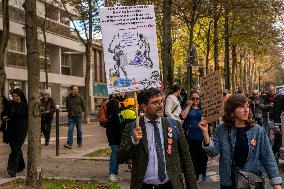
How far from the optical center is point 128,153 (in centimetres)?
479

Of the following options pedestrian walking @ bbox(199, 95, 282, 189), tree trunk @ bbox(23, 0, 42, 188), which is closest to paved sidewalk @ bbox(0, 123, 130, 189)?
tree trunk @ bbox(23, 0, 42, 188)

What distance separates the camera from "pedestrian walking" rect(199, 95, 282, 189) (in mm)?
4941

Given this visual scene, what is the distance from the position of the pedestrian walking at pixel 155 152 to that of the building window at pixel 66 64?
4843cm

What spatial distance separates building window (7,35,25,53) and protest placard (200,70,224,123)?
34731 millimetres

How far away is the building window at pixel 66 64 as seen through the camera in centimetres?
5348

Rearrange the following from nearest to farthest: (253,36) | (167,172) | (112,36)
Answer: (167,172) → (112,36) → (253,36)

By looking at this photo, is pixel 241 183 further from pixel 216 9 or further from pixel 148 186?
pixel 216 9

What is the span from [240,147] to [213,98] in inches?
45.0

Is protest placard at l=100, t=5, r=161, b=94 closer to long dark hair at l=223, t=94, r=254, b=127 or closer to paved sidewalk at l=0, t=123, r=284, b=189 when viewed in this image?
long dark hair at l=223, t=94, r=254, b=127

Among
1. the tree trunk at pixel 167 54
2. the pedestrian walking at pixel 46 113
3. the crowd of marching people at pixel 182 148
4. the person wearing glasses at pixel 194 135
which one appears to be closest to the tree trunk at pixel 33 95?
the person wearing glasses at pixel 194 135

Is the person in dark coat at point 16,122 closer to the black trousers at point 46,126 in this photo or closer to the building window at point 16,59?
the black trousers at point 46,126

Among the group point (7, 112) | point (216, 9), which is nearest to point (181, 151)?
point (7, 112)

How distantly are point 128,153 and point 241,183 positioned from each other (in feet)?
3.31

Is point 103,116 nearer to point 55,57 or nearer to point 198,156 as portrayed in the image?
point 198,156
